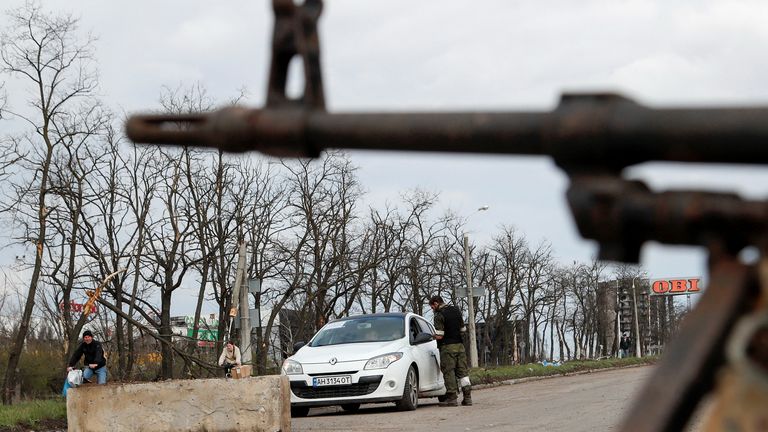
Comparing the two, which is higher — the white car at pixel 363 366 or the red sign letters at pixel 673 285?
the red sign letters at pixel 673 285

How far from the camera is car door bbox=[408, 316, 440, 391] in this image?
675 inches

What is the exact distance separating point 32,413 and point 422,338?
5.80 metres

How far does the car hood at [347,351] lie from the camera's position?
53.4ft

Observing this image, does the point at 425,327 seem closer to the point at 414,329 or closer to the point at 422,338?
the point at 414,329

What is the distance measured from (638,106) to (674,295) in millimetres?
96724

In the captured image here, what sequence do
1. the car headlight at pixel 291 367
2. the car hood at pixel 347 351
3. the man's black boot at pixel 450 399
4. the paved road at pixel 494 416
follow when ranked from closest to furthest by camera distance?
the paved road at pixel 494 416 < the car hood at pixel 347 351 < the car headlight at pixel 291 367 < the man's black boot at pixel 450 399

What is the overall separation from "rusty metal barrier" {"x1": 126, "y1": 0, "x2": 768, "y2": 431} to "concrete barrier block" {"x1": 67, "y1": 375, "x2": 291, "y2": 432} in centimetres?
1147

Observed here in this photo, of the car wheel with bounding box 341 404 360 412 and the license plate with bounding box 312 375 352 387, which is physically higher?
the license plate with bounding box 312 375 352 387

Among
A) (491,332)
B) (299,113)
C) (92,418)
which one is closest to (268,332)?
(491,332)

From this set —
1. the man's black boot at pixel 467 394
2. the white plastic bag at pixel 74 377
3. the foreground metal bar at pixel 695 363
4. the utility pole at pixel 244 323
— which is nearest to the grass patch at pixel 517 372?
the utility pole at pixel 244 323

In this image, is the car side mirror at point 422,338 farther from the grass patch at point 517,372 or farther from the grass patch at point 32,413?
the grass patch at point 517,372

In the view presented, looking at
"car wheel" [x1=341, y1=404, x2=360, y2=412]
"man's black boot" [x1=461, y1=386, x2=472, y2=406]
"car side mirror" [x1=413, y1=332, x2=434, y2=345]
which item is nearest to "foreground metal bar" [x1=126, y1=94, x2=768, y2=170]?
"car side mirror" [x1=413, y1=332, x2=434, y2=345]

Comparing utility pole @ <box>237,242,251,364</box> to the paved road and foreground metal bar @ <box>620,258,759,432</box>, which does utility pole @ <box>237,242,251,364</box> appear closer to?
the paved road

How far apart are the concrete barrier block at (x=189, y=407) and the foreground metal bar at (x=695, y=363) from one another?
1182cm
